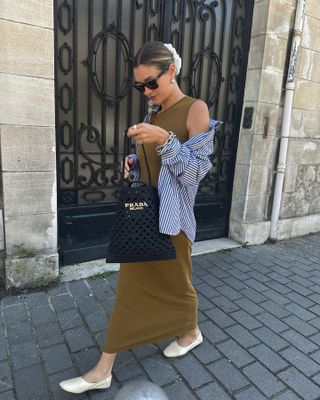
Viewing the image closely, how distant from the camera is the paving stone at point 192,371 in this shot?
218cm

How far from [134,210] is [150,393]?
853 mm

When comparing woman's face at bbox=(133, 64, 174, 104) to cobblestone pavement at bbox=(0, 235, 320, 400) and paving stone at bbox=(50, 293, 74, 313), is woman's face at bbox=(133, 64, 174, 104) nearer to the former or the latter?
cobblestone pavement at bbox=(0, 235, 320, 400)

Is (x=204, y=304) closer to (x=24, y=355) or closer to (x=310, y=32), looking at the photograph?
(x=24, y=355)

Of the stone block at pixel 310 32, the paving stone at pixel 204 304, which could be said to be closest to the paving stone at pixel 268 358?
the paving stone at pixel 204 304

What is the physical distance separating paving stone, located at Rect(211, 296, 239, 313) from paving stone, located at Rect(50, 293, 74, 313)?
127 centimetres

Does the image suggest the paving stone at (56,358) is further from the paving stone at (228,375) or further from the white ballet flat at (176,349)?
the paving stone at (228,375)

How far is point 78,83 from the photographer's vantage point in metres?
3.38

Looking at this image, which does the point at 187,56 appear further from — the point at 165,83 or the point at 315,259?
the point at 315,259

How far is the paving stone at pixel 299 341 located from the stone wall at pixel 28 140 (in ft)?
6.86

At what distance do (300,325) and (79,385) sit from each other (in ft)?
6.01

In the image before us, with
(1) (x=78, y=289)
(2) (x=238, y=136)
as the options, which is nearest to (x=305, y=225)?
(2) (x=238, y=136)

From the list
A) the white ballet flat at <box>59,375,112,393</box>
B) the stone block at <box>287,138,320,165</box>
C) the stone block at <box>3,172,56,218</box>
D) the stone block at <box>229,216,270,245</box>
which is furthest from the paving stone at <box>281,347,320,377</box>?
the stone block at <box>287,138,320,165</box>

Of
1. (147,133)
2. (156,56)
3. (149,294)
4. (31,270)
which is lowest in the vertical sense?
(31,270)

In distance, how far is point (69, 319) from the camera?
108 inches
